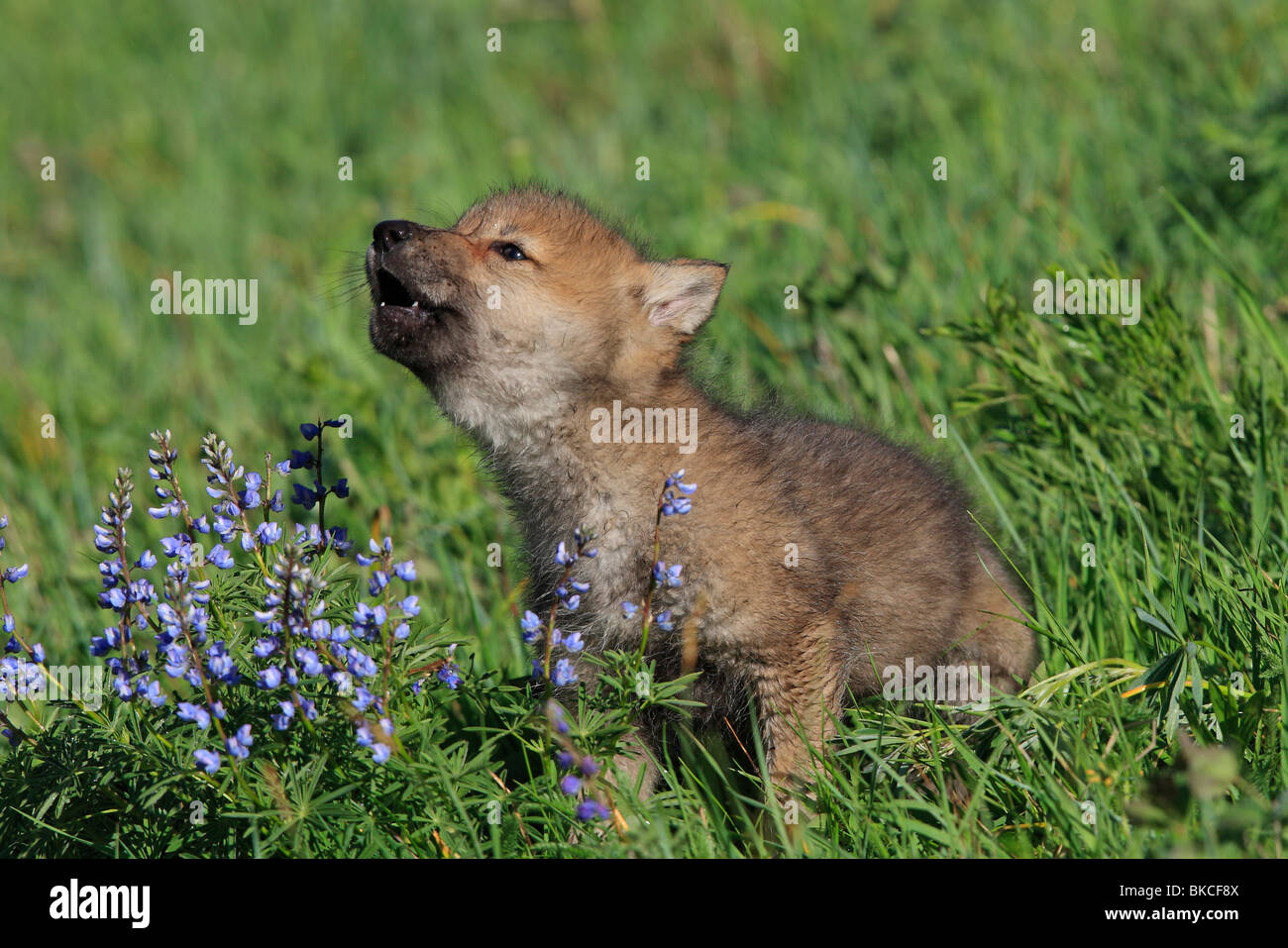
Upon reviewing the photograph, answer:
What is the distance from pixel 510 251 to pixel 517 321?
28 cm

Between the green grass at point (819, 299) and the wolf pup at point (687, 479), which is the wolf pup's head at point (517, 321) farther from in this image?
the green grass at point (819, 299)

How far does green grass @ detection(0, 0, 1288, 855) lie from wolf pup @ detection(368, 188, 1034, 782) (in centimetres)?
18

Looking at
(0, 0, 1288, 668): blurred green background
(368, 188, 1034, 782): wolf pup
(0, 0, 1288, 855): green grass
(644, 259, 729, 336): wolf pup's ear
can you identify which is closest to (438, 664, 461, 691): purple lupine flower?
(0, 0, 1288, 855): green grass

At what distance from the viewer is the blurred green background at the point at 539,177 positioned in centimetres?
501

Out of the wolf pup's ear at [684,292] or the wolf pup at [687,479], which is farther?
the wolf pup's ear at [684,292]

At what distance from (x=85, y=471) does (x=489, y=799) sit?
3.79 m

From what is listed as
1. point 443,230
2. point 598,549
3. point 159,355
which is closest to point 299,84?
point 159,355

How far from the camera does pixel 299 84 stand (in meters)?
8.84

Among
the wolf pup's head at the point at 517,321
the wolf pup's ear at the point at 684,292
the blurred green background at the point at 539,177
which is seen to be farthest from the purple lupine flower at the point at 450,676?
the wolf pup's ear at the point at 684,292

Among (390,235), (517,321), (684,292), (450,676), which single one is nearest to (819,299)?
(684,292)

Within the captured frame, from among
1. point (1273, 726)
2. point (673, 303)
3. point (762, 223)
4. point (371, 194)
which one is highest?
point (371, 194)

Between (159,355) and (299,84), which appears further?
(299,84)
